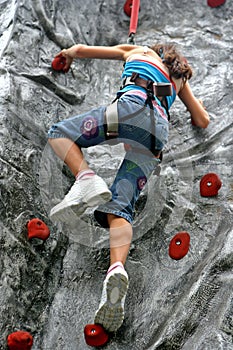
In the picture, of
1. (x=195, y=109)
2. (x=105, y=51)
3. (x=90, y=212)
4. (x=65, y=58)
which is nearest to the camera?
(x=90, y=212)

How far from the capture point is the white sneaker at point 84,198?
8.61ft

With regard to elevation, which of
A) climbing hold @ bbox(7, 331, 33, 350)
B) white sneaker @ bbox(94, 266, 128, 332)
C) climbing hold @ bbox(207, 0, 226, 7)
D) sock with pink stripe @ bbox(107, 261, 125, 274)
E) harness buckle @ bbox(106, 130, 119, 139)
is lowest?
climbing hold @ bbox(7, 331, 33, 350)

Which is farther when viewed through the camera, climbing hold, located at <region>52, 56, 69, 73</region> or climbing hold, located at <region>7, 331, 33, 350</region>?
climbing hold, located at <region>52, 56, 69, 73</region>

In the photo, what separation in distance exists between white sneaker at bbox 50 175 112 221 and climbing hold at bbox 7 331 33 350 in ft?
1.88

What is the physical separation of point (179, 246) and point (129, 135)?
0.66m

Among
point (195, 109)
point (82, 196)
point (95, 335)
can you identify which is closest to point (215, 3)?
point (195, 109)

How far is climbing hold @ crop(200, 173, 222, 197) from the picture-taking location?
10.5 ft

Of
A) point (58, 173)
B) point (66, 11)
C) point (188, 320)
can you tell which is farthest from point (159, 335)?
point (66, 11)

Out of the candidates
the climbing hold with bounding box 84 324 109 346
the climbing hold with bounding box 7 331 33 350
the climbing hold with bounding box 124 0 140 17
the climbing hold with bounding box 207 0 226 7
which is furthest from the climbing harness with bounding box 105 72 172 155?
the climbing hold with bounding box 207 0 226 7

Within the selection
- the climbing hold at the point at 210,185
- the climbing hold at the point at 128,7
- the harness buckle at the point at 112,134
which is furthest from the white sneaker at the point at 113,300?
the climbing hold at the point at 128,7

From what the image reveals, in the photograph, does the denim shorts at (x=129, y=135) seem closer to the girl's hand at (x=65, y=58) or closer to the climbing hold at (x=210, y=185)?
the climbing hold at (x=210, y=185)

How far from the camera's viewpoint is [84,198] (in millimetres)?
2645

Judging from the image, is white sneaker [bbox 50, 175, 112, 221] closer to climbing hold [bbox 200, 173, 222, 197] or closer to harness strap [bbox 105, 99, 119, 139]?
Result: harness strap [bbox 105, 99, 119, 139]

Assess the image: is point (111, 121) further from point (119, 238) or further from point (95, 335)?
point (95, 335)
